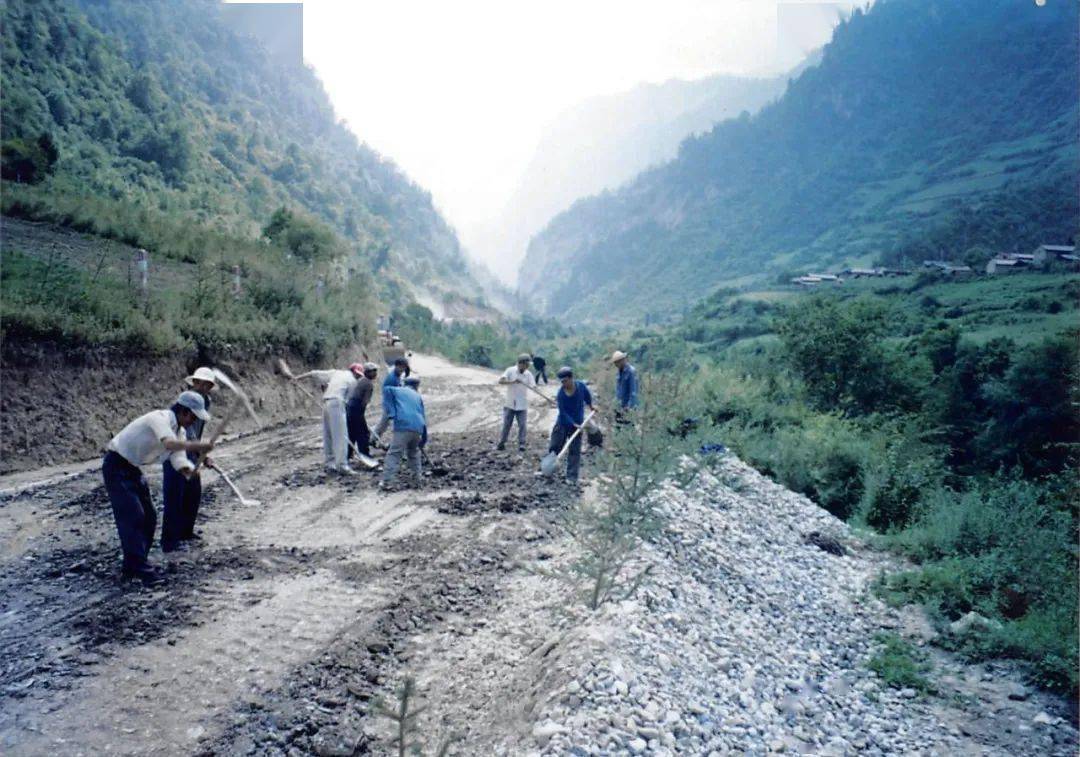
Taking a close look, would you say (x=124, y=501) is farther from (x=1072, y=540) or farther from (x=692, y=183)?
(x=692, y=183)

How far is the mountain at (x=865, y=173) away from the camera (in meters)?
72.5

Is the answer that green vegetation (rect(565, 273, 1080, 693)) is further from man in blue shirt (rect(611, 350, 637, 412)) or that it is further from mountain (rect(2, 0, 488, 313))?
mountain (rect(2, 0, 488, 313))

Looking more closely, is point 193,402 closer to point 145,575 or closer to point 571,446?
point 145,575

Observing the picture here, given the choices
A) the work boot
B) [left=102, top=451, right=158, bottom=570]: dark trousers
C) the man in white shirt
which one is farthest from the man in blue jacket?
the work boot

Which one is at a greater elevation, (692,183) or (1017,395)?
(692,183)

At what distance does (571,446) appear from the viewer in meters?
8.83

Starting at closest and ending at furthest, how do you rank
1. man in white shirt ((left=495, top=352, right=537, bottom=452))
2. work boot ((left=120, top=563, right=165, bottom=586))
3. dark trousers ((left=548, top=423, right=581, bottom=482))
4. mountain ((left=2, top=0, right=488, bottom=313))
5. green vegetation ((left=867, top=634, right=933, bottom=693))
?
1. work boot ((left=120, top=563, right=165, bottom=586))
2. green vegetation ((left=867, top=634, right=933, bottom=693))
3. dark trousers ((left=548, top=423, right=581, bottom=482))
4. man in white shirt ((left=495, top=352, right=537, bottom=452))
5. mountain ((left=2, top=0, right=488, bottom=313))

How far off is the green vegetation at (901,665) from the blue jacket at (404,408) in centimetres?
551

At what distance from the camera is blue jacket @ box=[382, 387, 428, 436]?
8.27m

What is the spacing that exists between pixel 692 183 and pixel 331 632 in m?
146

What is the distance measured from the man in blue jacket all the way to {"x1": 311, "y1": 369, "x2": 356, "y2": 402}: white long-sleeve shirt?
2.52 feet

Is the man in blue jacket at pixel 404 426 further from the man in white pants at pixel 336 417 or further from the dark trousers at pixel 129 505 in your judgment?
the dark trousers at pixel 129 505

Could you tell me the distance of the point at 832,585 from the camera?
26.4ft

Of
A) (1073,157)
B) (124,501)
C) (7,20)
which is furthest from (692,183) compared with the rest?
(124,501)
